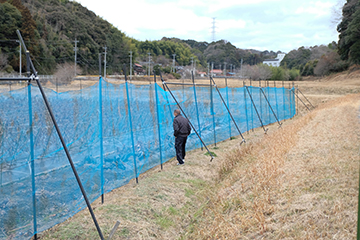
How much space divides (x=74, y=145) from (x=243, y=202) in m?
3.11

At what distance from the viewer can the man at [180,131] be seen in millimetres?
7871

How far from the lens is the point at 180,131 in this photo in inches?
311

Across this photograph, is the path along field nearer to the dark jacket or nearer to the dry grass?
the dry grass

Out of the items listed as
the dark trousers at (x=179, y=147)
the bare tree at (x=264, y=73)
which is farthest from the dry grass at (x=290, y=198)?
the bare tree at (x=264, y=73)

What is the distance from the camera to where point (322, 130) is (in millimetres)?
10789

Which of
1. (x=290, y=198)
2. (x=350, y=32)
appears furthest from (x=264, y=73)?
(x=290, y=198)

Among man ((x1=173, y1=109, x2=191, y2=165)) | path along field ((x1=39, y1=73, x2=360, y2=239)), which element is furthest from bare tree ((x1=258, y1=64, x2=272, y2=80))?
man ((x1=173, y1=109, x2=191, y2=165))

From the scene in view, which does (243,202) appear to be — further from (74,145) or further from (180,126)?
(180,126)

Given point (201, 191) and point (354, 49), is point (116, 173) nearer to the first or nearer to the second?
point (201, 191)

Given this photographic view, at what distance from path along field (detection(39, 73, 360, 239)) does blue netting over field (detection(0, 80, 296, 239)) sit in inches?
15.4

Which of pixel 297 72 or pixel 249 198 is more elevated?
pixel 297 72

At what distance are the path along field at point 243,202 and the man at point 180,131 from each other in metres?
0.37

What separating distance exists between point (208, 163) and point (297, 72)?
6445cm

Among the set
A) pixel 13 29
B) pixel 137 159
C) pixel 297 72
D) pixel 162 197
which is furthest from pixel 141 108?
pixel 297 72
